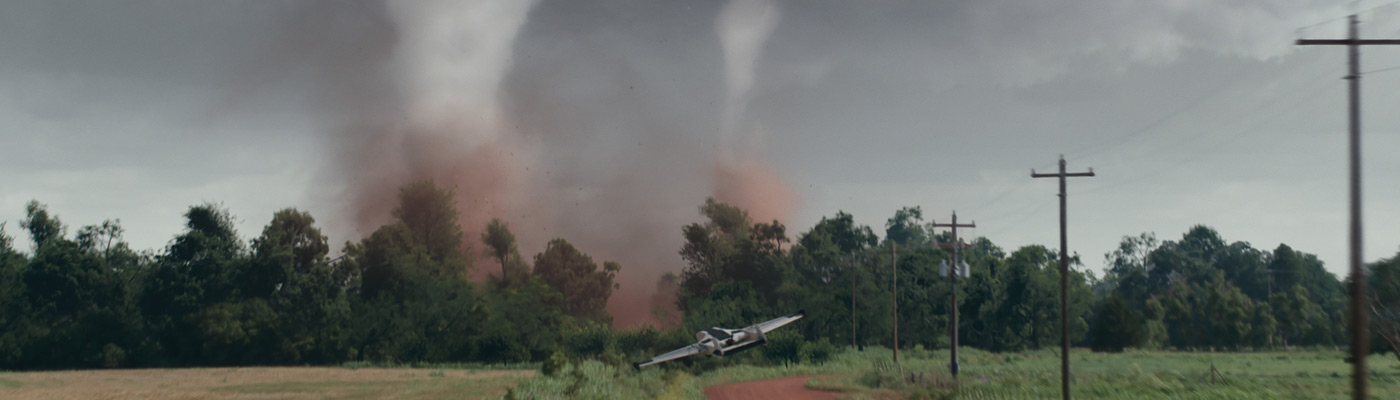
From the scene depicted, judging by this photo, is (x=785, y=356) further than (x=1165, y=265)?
No

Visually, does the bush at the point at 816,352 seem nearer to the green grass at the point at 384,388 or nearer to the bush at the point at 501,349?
the green grass at the point at 384,388

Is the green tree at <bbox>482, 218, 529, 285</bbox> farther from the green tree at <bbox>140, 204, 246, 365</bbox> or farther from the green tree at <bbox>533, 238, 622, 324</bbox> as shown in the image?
the green tree at <bbox>140, 204, 246, 365</bbox>

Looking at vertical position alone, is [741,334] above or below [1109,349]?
above

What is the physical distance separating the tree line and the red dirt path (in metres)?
15.7

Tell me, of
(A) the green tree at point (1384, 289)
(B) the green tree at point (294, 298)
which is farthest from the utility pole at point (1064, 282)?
(B) the green tree at point (294, 298)

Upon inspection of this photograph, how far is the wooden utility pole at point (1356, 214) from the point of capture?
54.7 feet

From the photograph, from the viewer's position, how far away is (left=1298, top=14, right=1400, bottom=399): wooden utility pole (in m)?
16.7

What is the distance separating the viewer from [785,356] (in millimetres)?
72312

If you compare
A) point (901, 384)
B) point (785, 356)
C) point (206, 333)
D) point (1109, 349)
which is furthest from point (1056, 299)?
point (206, 333)

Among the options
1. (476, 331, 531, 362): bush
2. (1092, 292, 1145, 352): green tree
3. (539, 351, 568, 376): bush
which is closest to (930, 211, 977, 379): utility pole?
(539, 351, 568, 376): bush

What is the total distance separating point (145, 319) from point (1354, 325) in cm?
9728

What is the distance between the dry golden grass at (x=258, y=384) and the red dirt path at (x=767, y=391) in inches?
498

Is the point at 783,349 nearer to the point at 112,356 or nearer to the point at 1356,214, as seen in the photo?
the point at 1356,214

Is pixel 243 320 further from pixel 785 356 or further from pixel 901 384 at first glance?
pixel 901 384
